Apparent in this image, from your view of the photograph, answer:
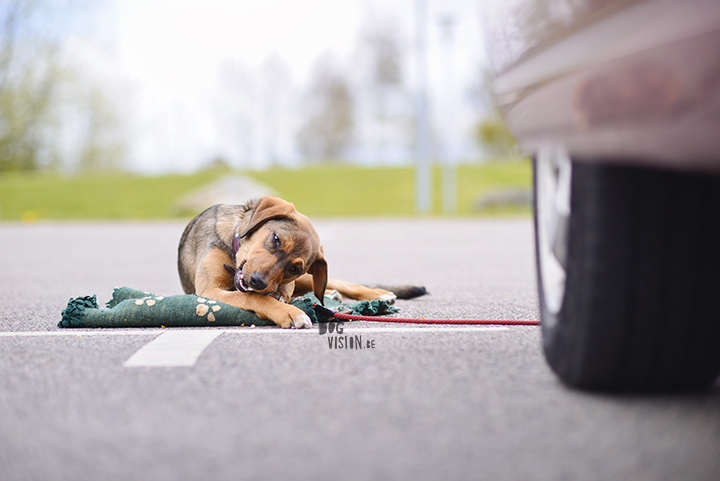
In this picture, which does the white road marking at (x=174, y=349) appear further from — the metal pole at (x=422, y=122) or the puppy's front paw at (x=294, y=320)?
the metal pole at (x=422, y=122)

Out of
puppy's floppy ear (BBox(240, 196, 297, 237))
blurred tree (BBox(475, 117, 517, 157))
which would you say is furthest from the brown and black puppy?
blurred tree (BBox(475, 117, 517, 157))

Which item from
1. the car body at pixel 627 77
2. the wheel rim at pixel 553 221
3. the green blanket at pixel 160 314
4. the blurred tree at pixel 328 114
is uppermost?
the blurred tree at pixel 328 114

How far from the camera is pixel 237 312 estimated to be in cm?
344

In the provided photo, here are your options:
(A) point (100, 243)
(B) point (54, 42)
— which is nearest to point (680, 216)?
(A) point (100, 243)

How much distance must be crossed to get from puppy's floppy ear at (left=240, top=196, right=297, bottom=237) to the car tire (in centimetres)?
202

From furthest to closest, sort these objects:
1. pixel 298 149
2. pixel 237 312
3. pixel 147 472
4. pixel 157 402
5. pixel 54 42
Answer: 1. pixel 298 149
2. pixel 54 42
3. pixel 237 312
4. pixel 157 402
5. pixel 147 472

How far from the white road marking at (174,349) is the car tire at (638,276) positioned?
1452mm

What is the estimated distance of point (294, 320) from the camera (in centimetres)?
338

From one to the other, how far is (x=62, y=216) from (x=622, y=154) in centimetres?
2930

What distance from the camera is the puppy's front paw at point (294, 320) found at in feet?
11.1

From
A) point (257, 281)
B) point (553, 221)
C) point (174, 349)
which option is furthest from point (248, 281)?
point (553, 221)

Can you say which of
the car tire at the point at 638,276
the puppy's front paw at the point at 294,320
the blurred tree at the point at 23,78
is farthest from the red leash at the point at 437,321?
the blurred tree at the point at 23,78

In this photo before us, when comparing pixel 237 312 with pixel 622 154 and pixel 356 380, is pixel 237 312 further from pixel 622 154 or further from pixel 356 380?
pixel 622 154

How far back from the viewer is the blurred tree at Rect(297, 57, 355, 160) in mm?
50250
